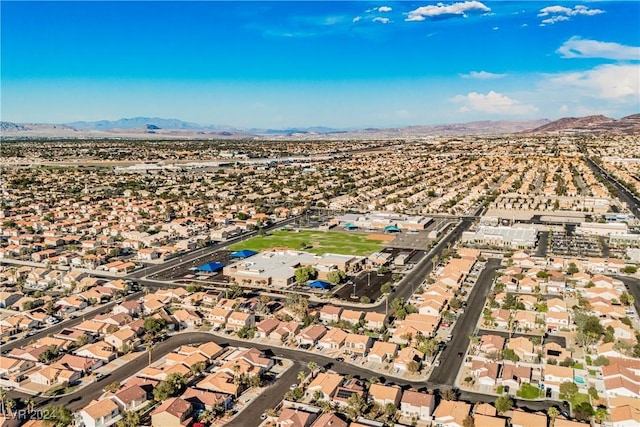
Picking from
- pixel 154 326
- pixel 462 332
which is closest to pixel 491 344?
pixel 462 332

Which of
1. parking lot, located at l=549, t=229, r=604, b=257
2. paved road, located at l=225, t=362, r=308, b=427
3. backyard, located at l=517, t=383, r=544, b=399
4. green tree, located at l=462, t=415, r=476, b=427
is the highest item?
parking lot, located at l=549, t=229, r=604, b=257

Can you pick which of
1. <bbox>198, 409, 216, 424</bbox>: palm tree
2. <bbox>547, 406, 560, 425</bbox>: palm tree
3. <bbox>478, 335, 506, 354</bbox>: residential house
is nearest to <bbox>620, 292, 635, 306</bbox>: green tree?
<bbox>478, 335, 506, 354</bbox>: residential house

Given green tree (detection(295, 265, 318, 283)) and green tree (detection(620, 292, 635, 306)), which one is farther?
green tree (detection(295, 265, 318, 283))

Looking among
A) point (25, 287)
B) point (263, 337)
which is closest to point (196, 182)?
point (25, 287)

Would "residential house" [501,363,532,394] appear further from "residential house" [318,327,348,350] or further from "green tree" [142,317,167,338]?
"green tree" [142,317,167,338]

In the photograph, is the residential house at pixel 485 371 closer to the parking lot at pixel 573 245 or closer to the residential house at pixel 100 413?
A: the residential house at pixel 100 413
